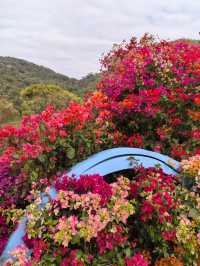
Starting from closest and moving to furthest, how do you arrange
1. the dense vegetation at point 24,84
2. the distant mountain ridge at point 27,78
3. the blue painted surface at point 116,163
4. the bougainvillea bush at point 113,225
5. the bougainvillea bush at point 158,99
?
the bougainvillea bush at point 113,225 → the blue painted surface at point 116,163 → the bougainvillea bush at point 158,99 → the dense vegetation at point 24,84 → the distant mountain ridge at point 27,78

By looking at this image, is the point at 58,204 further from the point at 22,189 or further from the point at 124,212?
the point at 22,189

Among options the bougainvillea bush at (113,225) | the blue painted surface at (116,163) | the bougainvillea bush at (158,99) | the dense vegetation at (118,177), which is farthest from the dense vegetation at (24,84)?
the bougainvillea bush at (113,225)

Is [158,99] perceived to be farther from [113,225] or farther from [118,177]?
[113,225]

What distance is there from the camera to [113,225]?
2.74 meters

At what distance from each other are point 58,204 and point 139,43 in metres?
3.99

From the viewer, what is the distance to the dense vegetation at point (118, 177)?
275 cm

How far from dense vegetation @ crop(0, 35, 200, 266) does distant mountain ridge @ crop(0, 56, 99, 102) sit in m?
18.6

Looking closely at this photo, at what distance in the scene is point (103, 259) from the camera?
2.79m

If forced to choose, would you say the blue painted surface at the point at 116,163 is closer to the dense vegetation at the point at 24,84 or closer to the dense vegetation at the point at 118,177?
the dense vegetation at the point at 118,177

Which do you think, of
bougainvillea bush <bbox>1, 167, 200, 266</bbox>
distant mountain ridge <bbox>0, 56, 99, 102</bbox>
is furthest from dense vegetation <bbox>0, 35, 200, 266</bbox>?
distant mountain ridge <bbox>0, 56, 99, 102</bbox>

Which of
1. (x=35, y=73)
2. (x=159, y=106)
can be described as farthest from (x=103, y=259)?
(x=35, y=73)

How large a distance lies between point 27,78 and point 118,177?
31.1 metres

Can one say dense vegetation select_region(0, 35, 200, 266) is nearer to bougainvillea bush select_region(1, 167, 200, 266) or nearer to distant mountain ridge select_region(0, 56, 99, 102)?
bougainvillea bush select_region(1, 167, 200, 266)

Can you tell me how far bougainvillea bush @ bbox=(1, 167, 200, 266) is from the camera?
8.77ft
